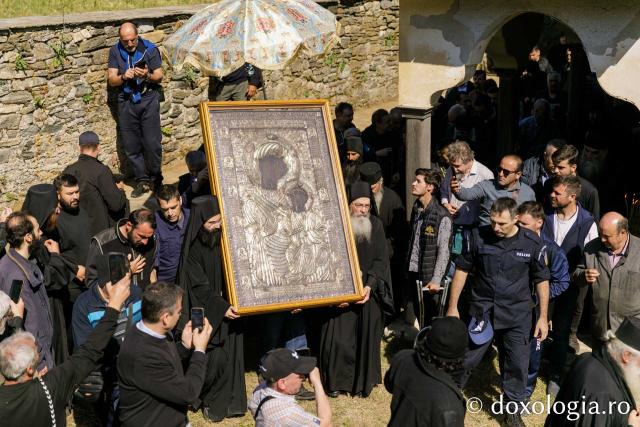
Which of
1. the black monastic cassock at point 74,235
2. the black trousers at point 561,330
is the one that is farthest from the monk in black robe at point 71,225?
the black trousers at point 561,330

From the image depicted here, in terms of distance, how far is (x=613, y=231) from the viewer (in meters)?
7.02

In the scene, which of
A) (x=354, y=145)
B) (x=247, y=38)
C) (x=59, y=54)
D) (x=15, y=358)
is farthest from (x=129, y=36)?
(x=15, y=358)

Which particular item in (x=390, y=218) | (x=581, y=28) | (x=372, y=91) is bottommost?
(x=372, y=91)

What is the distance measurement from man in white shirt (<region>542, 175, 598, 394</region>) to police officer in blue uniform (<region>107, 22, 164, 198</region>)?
198 inches

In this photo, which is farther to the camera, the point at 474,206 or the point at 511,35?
the point at 511,35

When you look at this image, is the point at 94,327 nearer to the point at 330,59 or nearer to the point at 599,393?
the point at 599,393

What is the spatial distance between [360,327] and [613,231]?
220cm

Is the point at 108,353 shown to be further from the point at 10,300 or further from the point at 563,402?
the point at 563,402

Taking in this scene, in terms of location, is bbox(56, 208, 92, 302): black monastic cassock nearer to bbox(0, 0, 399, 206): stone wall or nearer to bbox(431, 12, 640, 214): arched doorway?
bbox(0, 0, 399, 206): stone wall

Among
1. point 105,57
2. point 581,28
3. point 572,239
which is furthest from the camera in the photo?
point 105,57

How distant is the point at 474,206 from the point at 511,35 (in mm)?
4920

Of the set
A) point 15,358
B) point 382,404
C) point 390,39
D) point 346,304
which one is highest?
point 15,358

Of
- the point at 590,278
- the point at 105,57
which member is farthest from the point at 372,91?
the point at 590,278

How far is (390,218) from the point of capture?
335 inches
